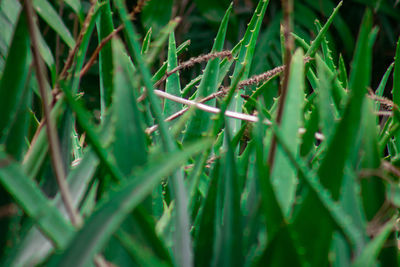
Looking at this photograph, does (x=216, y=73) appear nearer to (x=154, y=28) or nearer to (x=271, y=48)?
(x=154, y=28)

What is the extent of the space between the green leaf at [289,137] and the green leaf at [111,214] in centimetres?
8

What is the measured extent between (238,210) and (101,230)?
9cm

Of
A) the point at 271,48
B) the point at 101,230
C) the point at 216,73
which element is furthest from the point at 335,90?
the point at 271,48

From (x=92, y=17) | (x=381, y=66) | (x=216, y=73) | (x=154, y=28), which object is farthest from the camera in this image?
(x=381, y=66)

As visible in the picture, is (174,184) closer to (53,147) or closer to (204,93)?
(53,147)

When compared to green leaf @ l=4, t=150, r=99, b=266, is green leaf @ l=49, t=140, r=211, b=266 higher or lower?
higher

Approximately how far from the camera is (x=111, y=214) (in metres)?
0.18

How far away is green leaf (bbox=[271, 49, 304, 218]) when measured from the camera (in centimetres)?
25

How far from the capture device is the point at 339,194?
0.24 m

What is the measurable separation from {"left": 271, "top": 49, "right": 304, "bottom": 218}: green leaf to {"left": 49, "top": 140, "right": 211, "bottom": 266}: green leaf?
77 mm

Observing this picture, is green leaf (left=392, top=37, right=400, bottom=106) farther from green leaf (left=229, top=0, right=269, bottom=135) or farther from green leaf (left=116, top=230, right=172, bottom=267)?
green leaf (left=116, top=230, right=172, bottom=267)

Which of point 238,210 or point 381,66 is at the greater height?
point 238,210

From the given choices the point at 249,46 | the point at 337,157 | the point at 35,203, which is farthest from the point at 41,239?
the point at 249,46

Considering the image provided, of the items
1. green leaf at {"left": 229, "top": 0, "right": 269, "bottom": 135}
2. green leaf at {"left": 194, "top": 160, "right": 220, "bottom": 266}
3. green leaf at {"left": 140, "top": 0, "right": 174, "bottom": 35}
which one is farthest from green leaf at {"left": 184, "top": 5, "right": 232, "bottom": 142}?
green leaf at {"left": 140, "top": 0, "right": 174, "bottom": 35}
